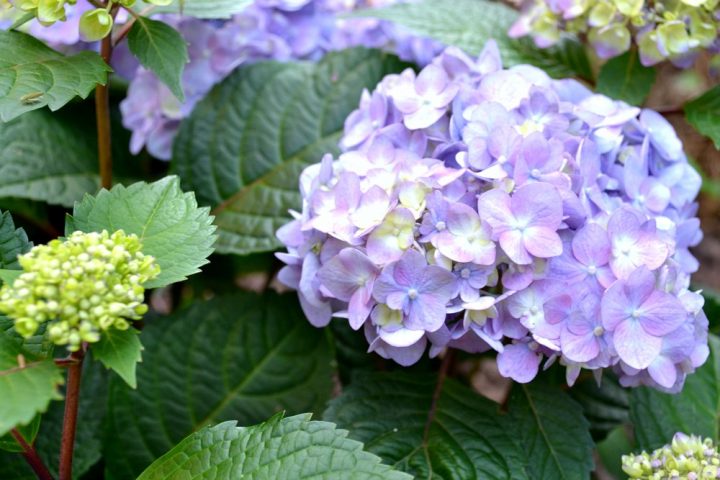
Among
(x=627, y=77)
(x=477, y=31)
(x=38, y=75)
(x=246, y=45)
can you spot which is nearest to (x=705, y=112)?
(x=627, y=77)

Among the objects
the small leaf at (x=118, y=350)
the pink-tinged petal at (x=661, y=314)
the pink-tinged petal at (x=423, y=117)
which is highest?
the pink-tinged petal at (x=423, y=117)

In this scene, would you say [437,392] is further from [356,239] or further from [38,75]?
[38,75]

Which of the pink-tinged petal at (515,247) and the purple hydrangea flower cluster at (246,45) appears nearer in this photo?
the pink-tinged petal at (515,247)

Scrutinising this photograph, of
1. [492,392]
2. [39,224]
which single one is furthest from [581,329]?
[492,392]

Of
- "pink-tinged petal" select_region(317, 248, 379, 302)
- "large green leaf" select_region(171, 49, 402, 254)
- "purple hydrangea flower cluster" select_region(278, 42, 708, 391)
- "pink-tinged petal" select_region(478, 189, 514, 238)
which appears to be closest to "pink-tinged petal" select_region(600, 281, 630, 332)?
"purple hydrangea flower cluster" select_region(278, 42, 708, 391)

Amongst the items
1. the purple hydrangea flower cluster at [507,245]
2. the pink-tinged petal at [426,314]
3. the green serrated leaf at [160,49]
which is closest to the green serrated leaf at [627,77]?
the purple hydrangea flower cluster at [507,245]

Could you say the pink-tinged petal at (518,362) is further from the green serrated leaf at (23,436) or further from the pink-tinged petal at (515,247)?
the green serrated leaf at (23,436)

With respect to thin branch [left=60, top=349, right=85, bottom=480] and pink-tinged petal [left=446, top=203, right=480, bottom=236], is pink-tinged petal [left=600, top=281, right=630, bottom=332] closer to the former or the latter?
pink-tinged petal [left=446, top=203, right=480, bottom=236]
